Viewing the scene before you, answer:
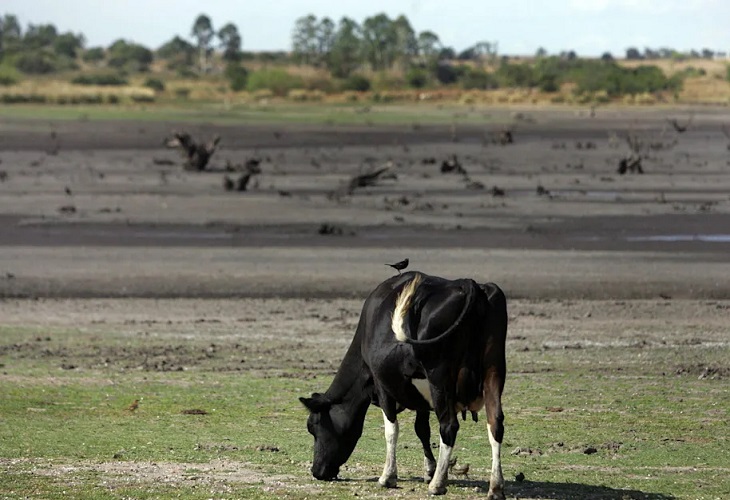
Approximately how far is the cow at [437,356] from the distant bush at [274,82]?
112404 mm

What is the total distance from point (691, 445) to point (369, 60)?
148 metres

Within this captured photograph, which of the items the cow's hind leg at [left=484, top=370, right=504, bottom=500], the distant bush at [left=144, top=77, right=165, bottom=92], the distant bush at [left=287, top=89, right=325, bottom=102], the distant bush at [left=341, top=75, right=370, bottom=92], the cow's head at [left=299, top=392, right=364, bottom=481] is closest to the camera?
the cow's hind leg at [left=484, top=370, right=504, bottom=500]

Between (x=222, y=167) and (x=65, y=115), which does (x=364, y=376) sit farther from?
(x=65, y=115)

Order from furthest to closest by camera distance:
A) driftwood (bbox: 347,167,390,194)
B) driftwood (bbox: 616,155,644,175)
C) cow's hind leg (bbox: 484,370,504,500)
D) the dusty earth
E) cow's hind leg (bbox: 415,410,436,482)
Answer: driftwood (bbox: 616,155,644,175) < driftwood (bbox: 347,167,390,194) < the dusty earth < cow's hind leg (bbox: 415,410,436,482) < cow's hind leg (bbox: 484,370,504,500)

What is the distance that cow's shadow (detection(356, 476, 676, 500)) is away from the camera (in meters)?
10.3

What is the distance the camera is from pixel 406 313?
10.3m

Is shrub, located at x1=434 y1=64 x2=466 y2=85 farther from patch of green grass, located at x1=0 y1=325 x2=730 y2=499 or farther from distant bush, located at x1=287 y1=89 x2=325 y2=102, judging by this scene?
patch of green grass, located at x1=0 y1=325 x2=730 y2=499

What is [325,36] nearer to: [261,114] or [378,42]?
[378,42]

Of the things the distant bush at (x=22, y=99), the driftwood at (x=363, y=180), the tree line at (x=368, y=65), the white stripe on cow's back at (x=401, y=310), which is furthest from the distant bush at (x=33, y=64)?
the white stripe on cow's back at (x=401, y=310)

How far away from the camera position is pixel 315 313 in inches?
844

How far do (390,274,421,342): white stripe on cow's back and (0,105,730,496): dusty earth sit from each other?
1.80 meters

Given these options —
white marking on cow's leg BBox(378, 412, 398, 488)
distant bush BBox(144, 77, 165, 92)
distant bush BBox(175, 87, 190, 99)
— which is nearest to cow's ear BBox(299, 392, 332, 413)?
white marking on cow's leg BBox(378, 412, 398, 488)

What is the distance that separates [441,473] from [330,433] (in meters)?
1.13

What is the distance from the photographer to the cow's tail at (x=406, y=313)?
397 inches
